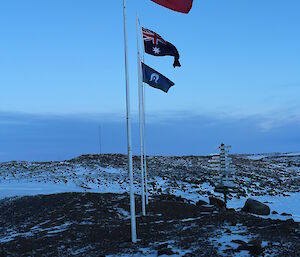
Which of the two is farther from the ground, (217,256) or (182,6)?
(182,6)

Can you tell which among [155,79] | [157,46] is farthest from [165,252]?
[157,46]

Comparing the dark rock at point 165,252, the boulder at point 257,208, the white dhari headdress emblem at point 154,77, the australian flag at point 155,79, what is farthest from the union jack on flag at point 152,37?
the boulder at point 257,208

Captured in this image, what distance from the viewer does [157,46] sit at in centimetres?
1491

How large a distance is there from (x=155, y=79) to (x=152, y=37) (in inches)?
78.5

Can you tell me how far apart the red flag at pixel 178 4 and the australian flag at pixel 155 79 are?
4.34 m

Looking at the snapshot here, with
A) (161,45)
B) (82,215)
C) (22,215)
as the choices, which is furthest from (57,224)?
(161,45)

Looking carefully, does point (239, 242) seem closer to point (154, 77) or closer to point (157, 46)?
point (154, 77)

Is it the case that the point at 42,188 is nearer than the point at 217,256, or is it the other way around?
the point at 217,256

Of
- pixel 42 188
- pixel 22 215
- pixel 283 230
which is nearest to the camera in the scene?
pixel 283 230

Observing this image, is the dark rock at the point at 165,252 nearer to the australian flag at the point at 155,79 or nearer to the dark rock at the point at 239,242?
the dark rock at the point at 239,242

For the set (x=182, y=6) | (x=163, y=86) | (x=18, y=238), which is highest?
(x=182, y=6)

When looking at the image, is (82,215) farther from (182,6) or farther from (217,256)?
(182,6)

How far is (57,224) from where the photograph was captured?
14.6 m

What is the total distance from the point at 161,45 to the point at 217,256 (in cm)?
1008
